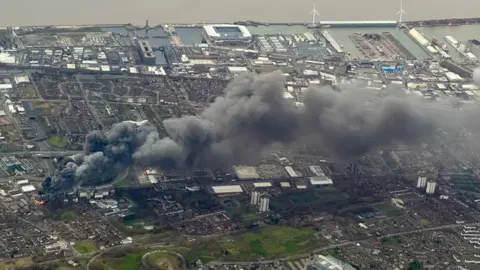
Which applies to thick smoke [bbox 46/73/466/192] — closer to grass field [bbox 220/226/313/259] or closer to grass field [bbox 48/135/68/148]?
grass field [bbox 48/135/68/148]

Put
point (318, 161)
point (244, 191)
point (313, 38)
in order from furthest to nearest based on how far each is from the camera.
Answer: point (313, 38), point (318, 161), point (244, 191)

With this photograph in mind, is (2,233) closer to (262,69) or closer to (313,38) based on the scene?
(262,69)

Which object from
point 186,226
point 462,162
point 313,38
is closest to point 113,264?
point 186,226

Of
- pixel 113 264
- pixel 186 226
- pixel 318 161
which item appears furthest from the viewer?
pixel 318 161

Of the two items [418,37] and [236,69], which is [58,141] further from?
[418,37]

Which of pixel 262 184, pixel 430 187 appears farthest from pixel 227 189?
pixel 430 187

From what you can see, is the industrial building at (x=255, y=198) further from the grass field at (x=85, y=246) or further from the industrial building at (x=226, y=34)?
the industrial building at (x=226, y=34)
